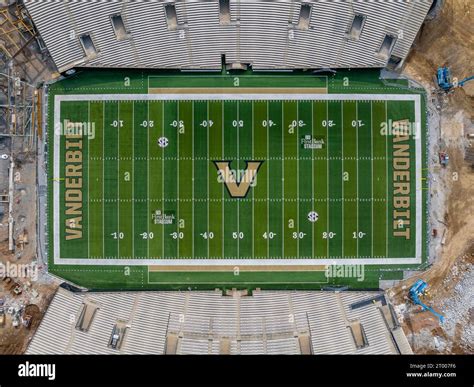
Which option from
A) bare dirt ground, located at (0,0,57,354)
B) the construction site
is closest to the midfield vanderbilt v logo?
the construction site

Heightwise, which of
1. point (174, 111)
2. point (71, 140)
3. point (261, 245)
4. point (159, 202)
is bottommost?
point (261, 245)

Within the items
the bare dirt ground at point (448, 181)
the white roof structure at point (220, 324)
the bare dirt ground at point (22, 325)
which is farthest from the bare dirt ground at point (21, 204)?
the bare dirt ground at point (448, 181)

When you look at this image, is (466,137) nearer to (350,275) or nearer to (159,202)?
(350,275)

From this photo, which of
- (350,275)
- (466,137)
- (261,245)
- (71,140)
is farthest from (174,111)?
(466,137)

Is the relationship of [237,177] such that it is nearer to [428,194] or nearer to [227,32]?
[227,32]

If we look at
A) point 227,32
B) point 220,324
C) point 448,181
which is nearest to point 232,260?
point 220,324

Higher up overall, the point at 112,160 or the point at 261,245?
the point at 112,160
